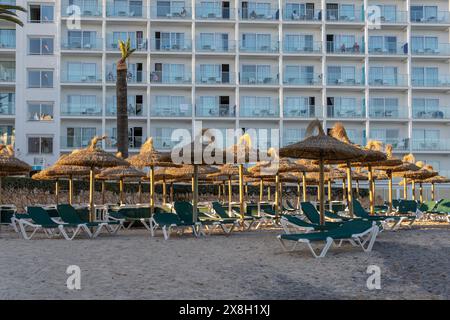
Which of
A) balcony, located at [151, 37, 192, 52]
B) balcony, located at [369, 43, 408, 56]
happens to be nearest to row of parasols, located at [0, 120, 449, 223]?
balcony, located at [151, 37, 192, 52]

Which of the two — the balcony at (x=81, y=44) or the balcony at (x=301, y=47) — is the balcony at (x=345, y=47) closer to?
the balcony at (x=301, y=47)

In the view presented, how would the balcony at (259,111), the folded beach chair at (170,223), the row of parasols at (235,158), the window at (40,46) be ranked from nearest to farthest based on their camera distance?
the row of parasols at (235,158) < the folded beach chair at (170,223) < the window at (40,46) < the balcony at (259,111)

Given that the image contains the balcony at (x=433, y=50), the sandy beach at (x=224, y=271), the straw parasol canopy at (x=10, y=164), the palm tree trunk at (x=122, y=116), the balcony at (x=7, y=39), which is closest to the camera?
the sandy beach at (x=224, y=271)

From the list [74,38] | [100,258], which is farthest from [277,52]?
[100,258]

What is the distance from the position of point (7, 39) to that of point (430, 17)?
31995mm

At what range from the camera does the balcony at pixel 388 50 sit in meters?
48.4

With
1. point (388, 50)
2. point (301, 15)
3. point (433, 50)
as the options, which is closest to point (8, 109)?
point (301, 15)

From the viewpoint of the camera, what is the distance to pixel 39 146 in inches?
1767

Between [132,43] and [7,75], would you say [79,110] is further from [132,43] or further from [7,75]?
[132,43]

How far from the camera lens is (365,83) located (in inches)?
1877

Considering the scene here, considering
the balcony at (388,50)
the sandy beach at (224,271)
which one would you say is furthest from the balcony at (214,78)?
the sandy beach at (224,271)

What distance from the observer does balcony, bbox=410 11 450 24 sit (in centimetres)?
4900

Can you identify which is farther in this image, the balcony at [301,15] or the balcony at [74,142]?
the balcony at [301,15]

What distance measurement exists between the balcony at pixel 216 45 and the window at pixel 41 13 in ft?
35.9
